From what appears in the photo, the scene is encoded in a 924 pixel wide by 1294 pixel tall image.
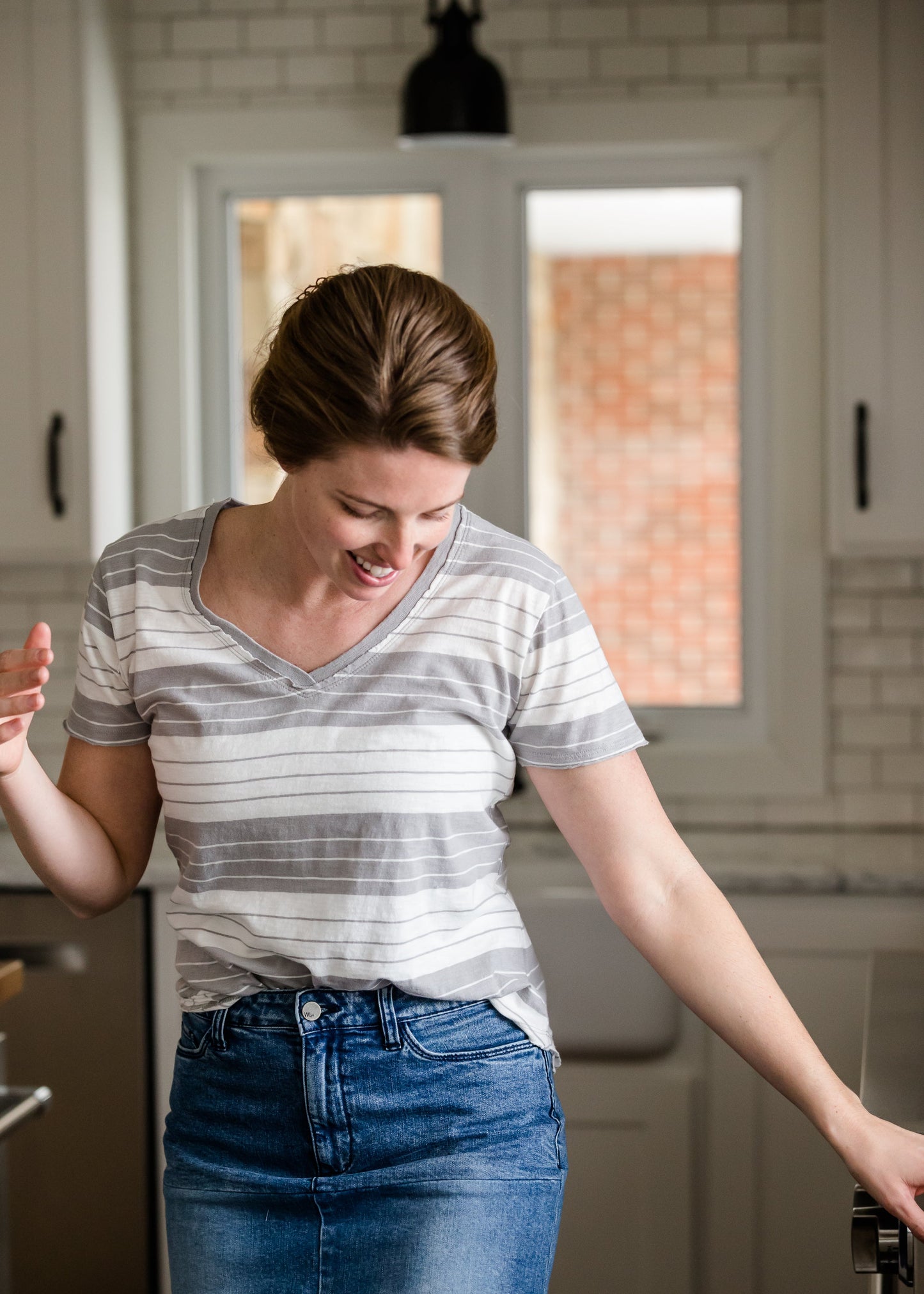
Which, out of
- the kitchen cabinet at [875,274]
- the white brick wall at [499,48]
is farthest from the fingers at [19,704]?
the white brick wall at [499,48]

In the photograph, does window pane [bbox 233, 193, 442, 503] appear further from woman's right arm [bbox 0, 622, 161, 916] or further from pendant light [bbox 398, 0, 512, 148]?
woman's right arm [bbox 0, 622, 161, 916]

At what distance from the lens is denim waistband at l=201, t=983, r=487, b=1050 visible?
116 centimetres

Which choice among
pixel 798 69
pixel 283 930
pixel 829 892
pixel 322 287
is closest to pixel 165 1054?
pixel 829 892

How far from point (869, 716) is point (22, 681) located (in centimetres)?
202

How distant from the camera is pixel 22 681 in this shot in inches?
43.6

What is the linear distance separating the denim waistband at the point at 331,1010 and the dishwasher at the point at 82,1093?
4.07 feet

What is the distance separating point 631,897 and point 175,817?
0.42 metres

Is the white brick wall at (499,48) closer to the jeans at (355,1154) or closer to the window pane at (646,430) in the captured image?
the window pane at (646,430)

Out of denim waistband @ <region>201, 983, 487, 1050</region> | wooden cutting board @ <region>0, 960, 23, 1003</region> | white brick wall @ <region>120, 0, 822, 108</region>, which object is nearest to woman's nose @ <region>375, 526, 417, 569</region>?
denim waistband @ <region>201, 983, 487, 1050</region>

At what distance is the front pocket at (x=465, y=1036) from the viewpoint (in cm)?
116

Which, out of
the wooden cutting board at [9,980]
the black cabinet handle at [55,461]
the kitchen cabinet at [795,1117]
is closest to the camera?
the wooden cutting board at [9,980]

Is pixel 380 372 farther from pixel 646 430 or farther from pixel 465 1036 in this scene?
pixel 646 430

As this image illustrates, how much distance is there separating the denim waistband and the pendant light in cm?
171

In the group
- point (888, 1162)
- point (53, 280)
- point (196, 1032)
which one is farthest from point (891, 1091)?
point (53, 280)
